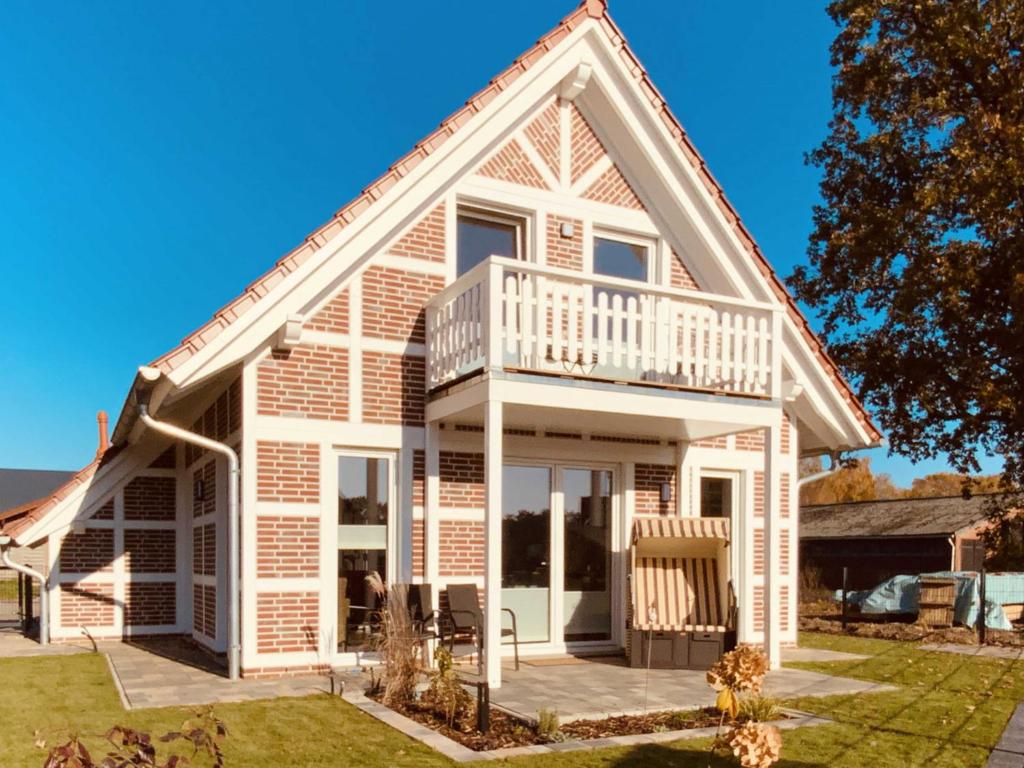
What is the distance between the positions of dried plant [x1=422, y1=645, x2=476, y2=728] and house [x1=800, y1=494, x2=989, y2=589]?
1768cm

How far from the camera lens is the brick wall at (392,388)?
965 centimetres

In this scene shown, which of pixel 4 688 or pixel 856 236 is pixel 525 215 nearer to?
pixel 4 688

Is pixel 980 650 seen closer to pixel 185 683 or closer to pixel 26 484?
pixel 185 683

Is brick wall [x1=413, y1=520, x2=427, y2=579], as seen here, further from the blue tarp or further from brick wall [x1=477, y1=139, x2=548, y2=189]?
the blue tarp

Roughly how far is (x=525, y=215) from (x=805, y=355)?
4.02 meters

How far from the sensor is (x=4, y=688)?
8.55 meters

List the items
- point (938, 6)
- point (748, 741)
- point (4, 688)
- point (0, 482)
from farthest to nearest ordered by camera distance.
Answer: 1. point (0, 482)
2. point (938, 6)
3. point (4, 688)
4. point (748, 741)

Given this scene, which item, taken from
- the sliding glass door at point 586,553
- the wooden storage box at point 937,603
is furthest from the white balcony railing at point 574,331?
the wooden storage box at point 937,603

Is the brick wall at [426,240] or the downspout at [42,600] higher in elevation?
the brick wall at [426,240]

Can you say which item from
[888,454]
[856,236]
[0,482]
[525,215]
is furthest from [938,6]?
[0,482]

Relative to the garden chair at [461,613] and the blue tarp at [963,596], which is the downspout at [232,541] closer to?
the garden chair at [461,613]

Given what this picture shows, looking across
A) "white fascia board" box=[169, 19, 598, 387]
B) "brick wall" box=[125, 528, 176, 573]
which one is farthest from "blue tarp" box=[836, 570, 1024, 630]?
"brick wall" box=[125, 528, 176, 573]

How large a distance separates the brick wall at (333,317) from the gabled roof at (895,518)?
1823cm

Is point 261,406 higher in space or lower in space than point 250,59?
lower
